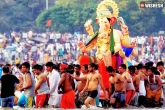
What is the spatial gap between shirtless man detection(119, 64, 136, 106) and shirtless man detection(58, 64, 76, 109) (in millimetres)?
1515

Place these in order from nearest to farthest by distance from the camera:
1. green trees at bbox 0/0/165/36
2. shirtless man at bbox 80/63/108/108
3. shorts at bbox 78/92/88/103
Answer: shirtless man at bbox 80/63/108/108
shorts at bbox 78/92/88/103
green trees at bbox 0/0/165/36

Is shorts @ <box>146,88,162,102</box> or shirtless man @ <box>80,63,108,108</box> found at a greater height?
shirtless man @ <box>80,63,108,108</box>

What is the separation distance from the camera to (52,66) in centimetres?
2084

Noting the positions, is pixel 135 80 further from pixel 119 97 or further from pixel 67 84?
pixel 67 84

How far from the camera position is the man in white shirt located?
20.7 meters

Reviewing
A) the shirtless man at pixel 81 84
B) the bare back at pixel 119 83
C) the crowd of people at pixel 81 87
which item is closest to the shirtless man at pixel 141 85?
the crowd of people at pixel 81 87

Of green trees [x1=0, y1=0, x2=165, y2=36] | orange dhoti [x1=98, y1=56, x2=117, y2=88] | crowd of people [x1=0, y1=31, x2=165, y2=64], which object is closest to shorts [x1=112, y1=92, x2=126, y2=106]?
orange dhoti [x1=98, y1=56, x2=117, y2=88]

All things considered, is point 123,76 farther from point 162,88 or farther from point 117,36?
point 117,36

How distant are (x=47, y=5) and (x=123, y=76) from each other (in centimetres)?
5350

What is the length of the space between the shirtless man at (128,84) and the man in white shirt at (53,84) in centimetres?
152

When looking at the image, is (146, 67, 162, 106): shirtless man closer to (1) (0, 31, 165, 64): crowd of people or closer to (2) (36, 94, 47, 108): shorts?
(2) (36, 94, 47, 108): shorts

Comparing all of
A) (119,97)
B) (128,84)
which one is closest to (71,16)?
(128,84)

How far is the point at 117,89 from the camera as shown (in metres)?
21.2

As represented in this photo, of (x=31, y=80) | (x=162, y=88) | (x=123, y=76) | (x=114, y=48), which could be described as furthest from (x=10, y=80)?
(x=114, y=48)
